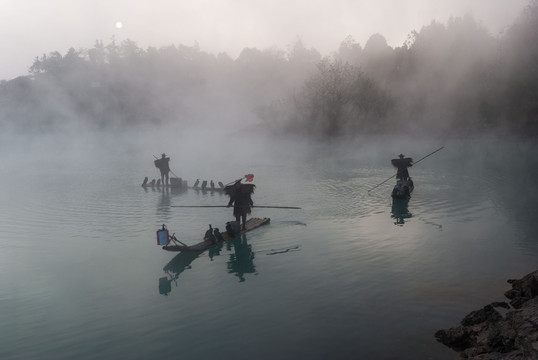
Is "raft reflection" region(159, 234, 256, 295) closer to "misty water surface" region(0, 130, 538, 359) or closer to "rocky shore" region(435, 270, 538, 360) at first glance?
"misty water surface" region(0, 130, 538, 359)

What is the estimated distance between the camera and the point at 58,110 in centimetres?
10550

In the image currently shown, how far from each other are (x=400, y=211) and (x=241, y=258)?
9906 millimetres

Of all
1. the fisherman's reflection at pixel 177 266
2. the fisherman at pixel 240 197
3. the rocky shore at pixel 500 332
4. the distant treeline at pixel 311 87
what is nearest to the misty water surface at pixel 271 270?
the fisherman's reflection at pixel 177 266

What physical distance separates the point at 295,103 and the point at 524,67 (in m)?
36.8

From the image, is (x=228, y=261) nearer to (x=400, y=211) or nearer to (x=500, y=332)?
(x=500, y=332)

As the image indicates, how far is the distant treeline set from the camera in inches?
2420

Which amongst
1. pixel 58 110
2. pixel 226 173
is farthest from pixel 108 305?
pixel 58 110

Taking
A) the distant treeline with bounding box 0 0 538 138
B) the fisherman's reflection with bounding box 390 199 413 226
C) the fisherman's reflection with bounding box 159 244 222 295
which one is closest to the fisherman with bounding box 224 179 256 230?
the fisherman's reflection with bounding box 159 244 222 295

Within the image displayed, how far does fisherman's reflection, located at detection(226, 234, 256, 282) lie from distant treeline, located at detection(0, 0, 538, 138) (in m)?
51.3

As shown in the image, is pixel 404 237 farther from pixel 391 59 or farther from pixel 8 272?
pixel 391 59

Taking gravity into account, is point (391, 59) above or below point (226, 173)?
above

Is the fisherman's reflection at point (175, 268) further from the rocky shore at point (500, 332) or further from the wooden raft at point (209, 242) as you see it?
the rocky shore at point (500, 332)

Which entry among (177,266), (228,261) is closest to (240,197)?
(228,261)

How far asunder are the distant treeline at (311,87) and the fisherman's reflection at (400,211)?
134 ft
